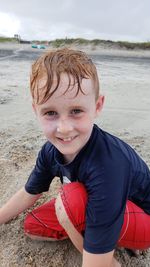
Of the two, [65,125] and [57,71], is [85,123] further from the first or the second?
[57,71]

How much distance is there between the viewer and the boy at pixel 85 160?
1451 millimetres

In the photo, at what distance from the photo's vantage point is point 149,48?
3591 cm

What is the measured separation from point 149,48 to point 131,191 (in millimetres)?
35907

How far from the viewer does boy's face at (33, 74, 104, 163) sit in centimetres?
144

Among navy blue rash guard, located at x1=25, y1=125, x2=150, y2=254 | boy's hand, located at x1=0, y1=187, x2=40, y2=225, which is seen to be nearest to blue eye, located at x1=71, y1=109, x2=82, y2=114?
navy blue rash guard, located at x1=25, y1=125, x2=150, y2=254

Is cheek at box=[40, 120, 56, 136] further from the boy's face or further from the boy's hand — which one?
the boy's hand

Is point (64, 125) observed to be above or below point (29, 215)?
above

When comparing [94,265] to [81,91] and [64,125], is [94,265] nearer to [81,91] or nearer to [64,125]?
[64,125]

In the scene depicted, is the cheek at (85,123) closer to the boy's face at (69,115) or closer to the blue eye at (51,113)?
the boy's face at (69,115)

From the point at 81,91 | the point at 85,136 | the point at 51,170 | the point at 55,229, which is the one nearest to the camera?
the point at 81,91

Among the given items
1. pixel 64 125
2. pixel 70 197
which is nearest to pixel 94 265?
pixel 70 197

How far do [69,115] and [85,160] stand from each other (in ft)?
0.73

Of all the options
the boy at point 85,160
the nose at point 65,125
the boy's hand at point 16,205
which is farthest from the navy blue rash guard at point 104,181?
the boy's hand at point 16,205

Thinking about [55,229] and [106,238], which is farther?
[55,229]
